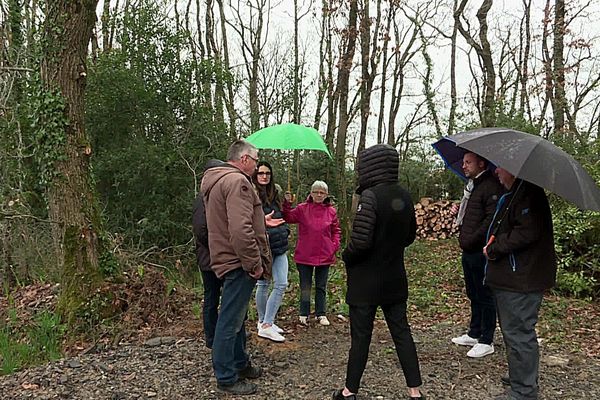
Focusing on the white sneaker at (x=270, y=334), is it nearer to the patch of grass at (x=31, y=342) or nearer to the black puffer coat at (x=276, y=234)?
the black puffer coat at (x=276, y=234)

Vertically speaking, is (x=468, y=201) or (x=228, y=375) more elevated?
(x=468, y=201)

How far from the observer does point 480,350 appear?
4.79m

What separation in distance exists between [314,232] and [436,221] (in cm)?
873

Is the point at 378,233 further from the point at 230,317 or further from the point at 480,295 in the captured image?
the point at 480,295

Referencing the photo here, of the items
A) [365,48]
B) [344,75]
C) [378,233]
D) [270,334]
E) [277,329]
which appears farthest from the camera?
[344,75]

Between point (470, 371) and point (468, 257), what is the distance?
37.3 inches

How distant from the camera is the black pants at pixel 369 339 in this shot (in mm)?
3641

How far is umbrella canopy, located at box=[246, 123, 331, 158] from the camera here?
17.1ft

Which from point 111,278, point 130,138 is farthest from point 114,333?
point 130,138

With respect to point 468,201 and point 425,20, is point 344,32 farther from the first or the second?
point 468,201

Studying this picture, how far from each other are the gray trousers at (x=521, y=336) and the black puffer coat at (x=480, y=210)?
0.65 meters

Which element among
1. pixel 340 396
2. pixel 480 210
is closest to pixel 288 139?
pixel 480 210

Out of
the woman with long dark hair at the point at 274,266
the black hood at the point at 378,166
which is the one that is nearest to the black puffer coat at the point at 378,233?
the black hood at the point at 378,166

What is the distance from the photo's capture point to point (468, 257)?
15.0 ft
